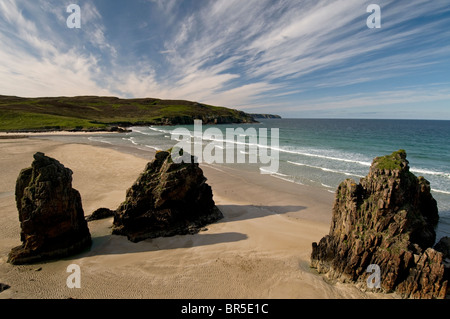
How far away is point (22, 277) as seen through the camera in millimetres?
7082

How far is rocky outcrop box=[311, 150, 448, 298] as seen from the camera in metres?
6.20

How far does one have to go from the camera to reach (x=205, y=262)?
825cm

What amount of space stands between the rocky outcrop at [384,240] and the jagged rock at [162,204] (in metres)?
5.82

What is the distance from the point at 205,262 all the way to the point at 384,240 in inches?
228

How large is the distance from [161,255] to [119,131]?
74.3m

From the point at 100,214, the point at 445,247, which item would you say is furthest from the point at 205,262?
the point at 445,247

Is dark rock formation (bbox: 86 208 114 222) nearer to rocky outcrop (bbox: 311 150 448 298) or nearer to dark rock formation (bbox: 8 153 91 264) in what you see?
dark rock formation (bbox: 8 153 91 264)

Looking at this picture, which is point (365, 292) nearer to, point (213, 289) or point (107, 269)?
point (213, 289)

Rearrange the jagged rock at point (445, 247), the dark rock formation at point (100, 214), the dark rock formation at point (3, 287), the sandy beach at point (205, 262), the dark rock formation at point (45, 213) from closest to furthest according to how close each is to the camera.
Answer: the dark rock formation at point (3, 287) < the sandy beach at point (205, 262) < the jagged rock at point (445, 247) < the dark rock formation at point (45, 213) < the dark rock formation at point (100, 214)

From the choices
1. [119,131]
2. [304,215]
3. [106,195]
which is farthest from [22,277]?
[119,131]

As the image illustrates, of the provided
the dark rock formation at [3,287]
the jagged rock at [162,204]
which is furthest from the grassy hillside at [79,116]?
the dark rock formation at [3,287]

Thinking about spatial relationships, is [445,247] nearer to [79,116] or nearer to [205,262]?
[205,262]

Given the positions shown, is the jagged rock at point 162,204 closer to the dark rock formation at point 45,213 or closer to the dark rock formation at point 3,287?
the dark rock formation at point 45,213

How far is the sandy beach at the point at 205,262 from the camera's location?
22.1 ft
